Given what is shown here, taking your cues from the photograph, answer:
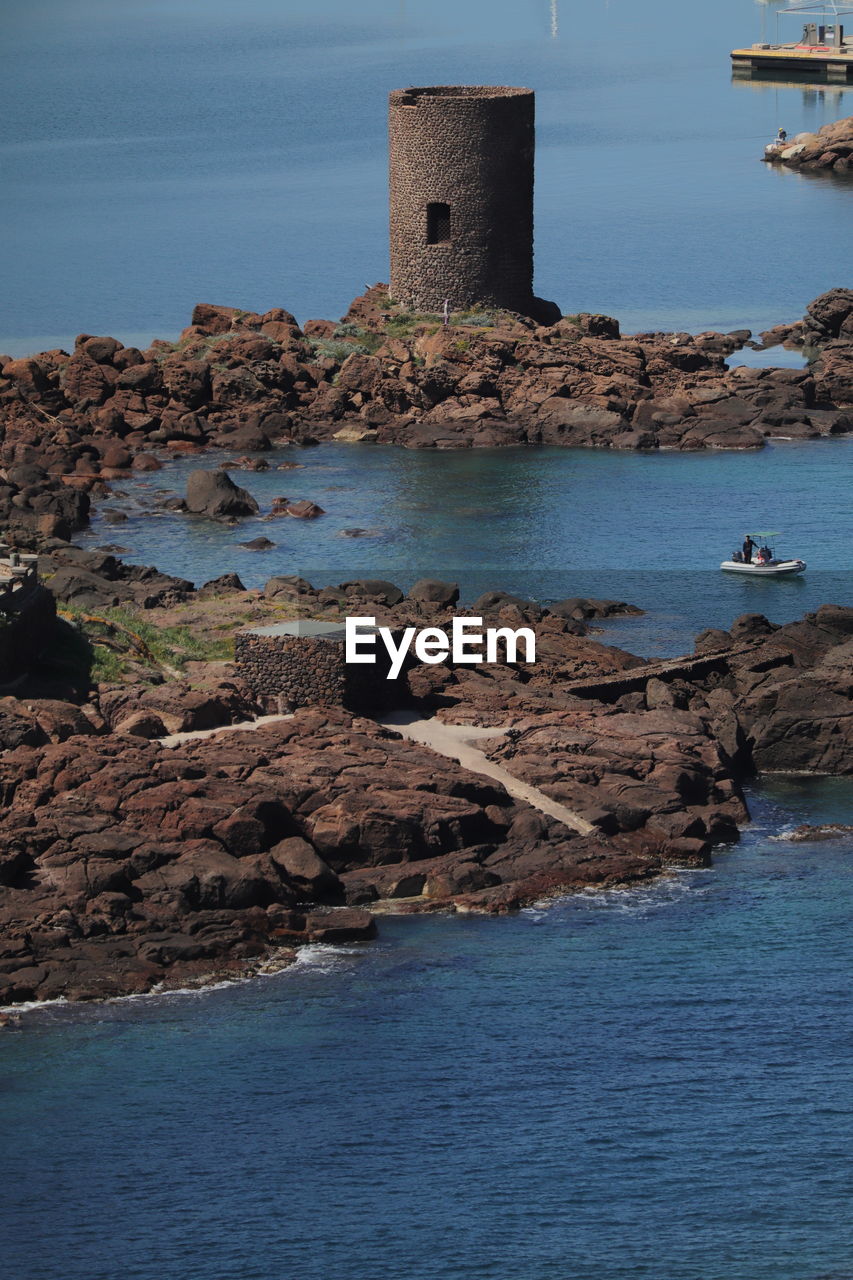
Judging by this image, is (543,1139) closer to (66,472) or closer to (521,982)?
(521,982)

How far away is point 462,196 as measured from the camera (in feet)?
267

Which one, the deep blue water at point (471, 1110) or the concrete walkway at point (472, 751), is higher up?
the concrete walkway at point (472, 751)

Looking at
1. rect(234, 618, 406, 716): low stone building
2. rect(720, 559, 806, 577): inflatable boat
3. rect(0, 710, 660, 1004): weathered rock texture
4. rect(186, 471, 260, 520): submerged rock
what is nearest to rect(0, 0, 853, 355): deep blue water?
rect(186, 471, 260, 520): submerged rock

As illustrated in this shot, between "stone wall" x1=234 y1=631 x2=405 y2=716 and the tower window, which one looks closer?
"stone wall" x1=234 y1=631 x2=405 y2=716

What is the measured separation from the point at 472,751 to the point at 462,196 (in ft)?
126

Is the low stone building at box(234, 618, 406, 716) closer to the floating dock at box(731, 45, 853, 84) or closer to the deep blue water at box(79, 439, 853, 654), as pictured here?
the deep blue water at box(79, 439, 853, 654)

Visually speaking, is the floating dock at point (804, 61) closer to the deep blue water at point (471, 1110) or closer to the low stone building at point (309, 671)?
the low stone building at point (309, 671)

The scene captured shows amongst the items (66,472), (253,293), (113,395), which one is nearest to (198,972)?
(66,472)

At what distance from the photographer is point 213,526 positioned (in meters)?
68.0

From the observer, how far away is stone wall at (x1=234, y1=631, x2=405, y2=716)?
155 feet

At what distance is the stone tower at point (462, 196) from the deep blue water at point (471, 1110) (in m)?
43.4

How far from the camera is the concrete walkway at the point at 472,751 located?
44219 millimetres

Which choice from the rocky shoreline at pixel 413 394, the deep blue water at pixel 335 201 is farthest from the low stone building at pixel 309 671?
the deep blue water at pixel 335 201

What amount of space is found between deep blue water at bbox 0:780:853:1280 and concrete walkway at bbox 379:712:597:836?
2.48m
